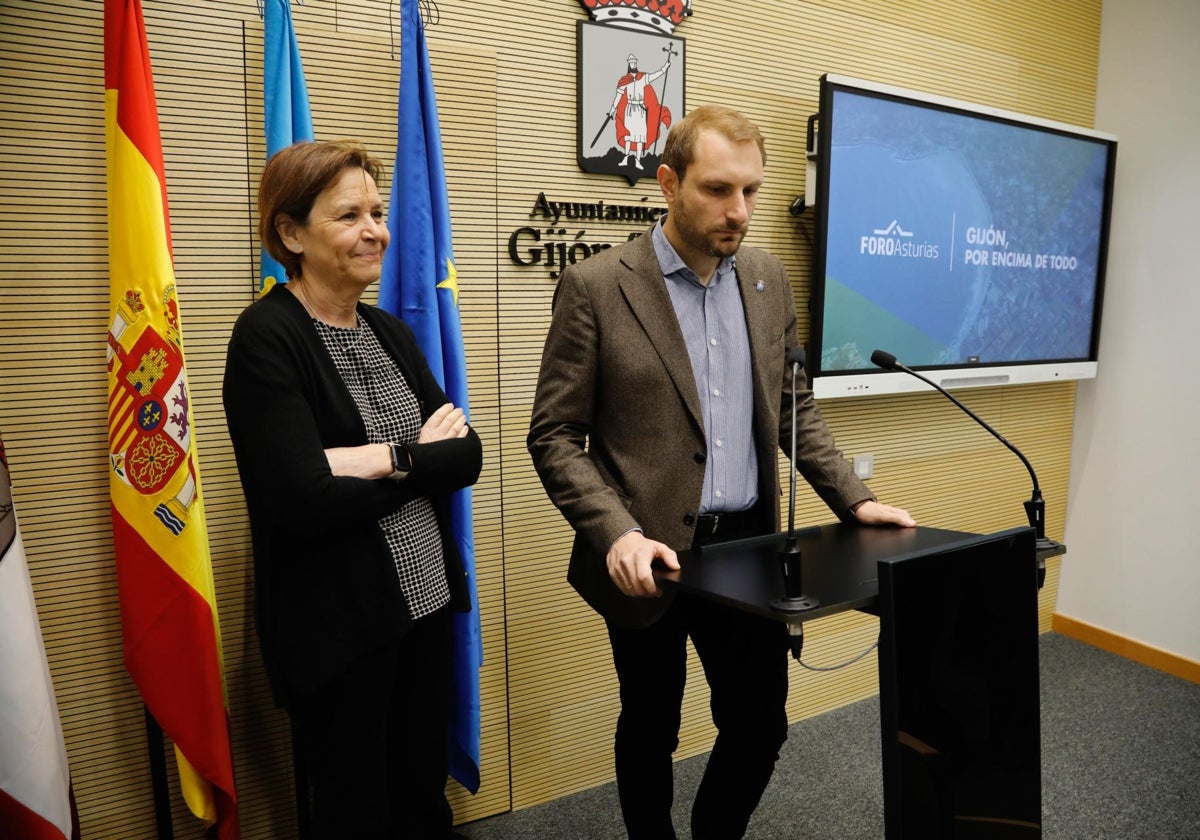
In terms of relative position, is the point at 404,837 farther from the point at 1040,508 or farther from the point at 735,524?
the point at 1040,508

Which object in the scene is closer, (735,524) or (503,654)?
(735,524)

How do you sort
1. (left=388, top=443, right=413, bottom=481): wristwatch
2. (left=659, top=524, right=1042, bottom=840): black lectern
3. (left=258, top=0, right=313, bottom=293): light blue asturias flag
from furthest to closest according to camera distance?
(left=258, top=0, right=313, bottom=293): light blue asturias flag < (left=388, top=443, right=413, bottom=481): wristwatch < (left=659, top=524, right=1042, bottom=840): black lectern

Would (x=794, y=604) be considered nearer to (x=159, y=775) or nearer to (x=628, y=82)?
(x=159, y=775)

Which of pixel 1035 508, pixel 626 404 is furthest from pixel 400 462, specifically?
pixel 1035 508

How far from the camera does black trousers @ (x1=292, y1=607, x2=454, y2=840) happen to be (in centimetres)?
159

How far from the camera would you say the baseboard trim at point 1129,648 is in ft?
11.1

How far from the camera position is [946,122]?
9.66 feet

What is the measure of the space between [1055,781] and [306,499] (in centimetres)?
239

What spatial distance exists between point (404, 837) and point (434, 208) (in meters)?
1.44

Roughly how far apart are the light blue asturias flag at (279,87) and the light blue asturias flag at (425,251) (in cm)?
23

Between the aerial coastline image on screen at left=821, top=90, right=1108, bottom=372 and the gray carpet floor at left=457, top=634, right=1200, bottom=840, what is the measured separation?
127 cm

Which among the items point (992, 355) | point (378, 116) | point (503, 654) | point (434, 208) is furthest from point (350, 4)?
point (992, 355)

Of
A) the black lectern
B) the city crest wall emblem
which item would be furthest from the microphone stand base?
the city crest wall emblem

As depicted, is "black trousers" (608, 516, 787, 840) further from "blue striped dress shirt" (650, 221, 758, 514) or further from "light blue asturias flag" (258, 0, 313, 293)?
"light blue asturias flag" (258, 0, 313, 293)
